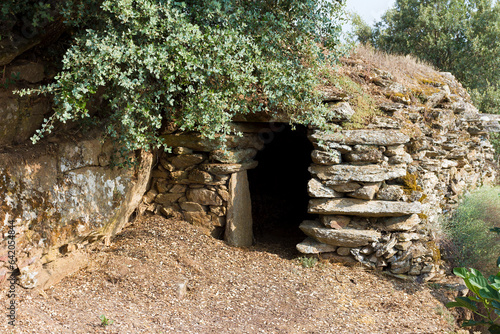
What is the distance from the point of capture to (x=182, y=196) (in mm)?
5699

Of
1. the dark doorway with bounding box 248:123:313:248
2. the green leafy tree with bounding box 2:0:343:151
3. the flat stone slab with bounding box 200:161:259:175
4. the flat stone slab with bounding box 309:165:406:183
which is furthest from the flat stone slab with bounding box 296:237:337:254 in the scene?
the dark doorway with bounding box 248:123:313:248

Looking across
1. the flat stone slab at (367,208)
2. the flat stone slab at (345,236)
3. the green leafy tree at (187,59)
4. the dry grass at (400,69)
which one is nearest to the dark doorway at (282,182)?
the dry grass at (400,69)

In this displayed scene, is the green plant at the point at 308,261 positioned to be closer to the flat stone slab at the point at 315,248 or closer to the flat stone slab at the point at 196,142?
the flat stone slab at the point at 315,248

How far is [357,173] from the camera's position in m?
5.10

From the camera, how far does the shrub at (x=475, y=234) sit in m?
6.08

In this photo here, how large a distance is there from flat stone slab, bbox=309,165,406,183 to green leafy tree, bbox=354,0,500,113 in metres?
11.0

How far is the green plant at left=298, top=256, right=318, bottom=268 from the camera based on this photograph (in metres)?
5.18

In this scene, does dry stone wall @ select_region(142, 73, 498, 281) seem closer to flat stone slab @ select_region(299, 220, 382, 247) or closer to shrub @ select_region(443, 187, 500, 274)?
flat stone slab @ select_region(299, 220, 382, 247)

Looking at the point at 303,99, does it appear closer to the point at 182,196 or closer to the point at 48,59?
the point at 182,196

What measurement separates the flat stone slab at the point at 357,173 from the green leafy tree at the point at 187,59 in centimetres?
71

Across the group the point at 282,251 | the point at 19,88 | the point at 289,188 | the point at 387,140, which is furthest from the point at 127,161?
the point at 289,188

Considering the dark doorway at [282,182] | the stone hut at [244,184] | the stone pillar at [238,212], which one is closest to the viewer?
the stone hut at [244,184]

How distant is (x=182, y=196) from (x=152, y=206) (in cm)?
45

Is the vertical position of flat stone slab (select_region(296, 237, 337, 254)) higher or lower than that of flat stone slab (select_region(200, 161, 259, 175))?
lower
